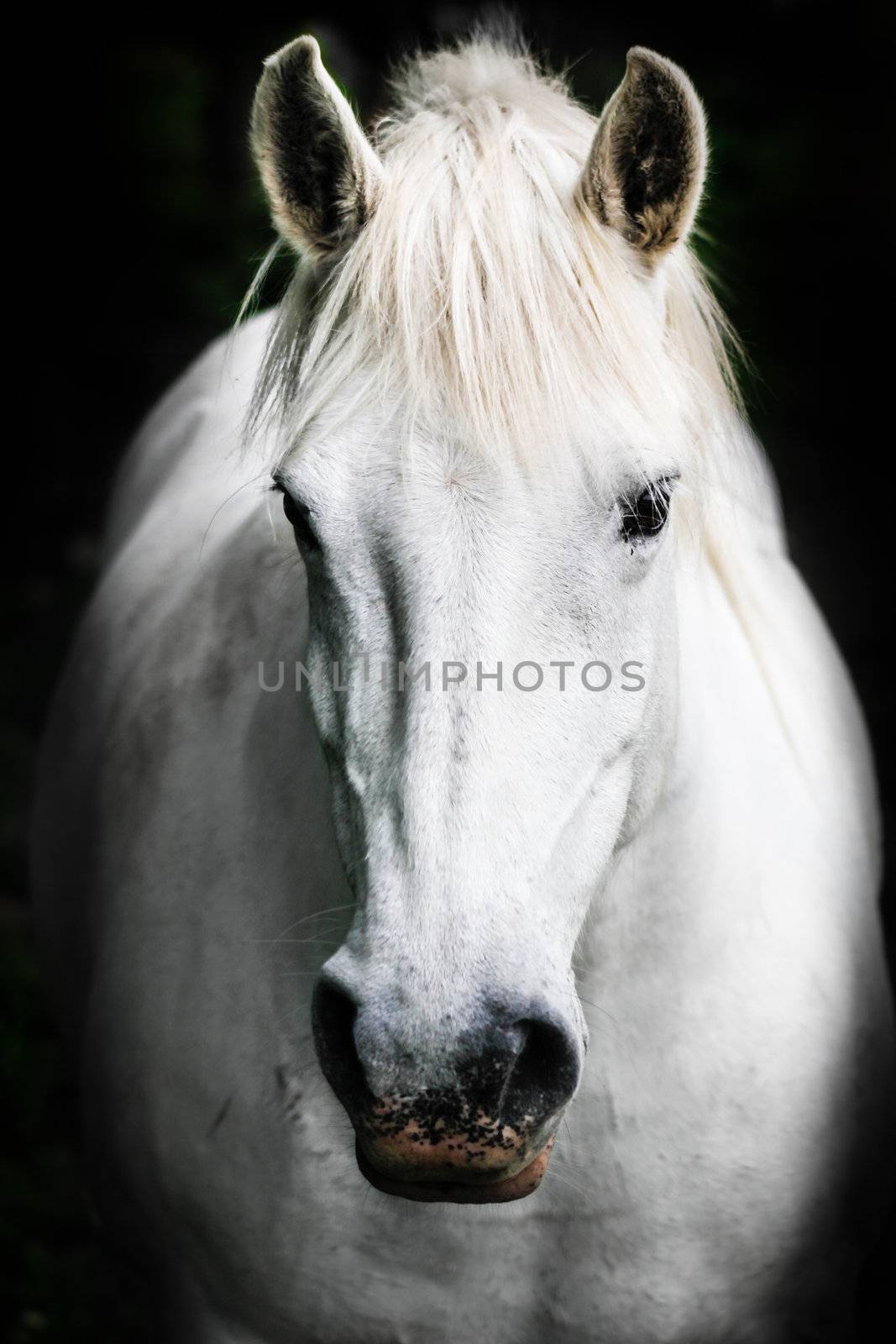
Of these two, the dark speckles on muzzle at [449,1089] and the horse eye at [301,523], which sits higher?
the horse eye at [301,523]

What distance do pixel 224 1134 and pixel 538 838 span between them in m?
0.89

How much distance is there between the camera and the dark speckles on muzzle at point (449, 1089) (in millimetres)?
1310

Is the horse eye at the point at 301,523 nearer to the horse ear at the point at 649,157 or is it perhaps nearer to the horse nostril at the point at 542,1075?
the horse ear at the point at 649,157

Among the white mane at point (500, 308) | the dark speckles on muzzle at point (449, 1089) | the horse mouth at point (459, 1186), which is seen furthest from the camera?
the white mane at point (500, 308)

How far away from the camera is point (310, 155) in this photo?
168 centimetres

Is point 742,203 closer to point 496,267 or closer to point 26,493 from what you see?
point 26,493

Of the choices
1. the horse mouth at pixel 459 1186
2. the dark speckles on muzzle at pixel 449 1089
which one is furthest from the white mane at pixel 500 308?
the horse mouth at pixel 459 1186

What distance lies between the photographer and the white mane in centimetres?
152

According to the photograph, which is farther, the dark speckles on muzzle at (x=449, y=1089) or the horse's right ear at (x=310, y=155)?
the horse's right ear at (x=310, y=155)

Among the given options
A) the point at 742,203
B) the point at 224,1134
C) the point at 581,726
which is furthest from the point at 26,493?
the point at 581,726

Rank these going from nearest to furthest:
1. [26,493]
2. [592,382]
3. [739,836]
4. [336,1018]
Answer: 1. [336,1018]
2. [592,382]
3. [739,836]
4. [26,493]

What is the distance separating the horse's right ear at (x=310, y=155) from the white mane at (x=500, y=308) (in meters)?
0.04

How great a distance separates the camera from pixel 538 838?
4.61 ft

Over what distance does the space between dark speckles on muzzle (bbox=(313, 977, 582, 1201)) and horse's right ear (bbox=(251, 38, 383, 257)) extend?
38.8 inches
